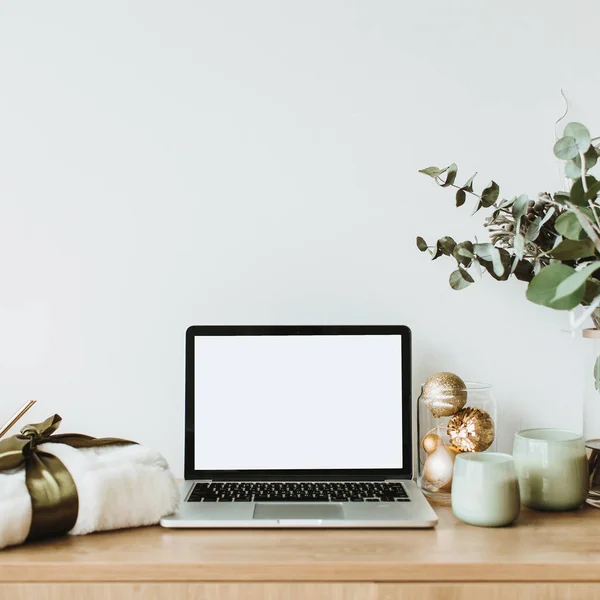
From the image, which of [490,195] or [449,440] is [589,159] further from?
[449,440]

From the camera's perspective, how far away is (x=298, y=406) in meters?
1.09

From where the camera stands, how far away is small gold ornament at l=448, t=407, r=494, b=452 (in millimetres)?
1040

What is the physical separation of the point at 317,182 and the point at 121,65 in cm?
41

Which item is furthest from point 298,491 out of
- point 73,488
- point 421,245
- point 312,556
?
point 421,245

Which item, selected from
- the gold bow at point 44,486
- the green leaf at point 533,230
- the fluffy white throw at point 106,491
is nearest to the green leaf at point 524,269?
the green leaf at point 533,230

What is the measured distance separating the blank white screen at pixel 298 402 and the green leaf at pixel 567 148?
390 mm

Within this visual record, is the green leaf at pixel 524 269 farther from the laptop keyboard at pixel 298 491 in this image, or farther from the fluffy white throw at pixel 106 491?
the fluffy white throw at pixel 106 491

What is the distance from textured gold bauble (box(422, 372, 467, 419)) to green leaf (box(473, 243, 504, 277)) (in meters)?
0.19

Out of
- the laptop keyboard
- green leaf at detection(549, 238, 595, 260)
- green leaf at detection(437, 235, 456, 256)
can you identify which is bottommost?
the laptop keyboard

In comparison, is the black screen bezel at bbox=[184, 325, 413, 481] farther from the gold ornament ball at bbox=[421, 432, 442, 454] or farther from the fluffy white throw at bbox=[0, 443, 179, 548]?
the fluffy white throw at bbox=[0, 443, 179, 548]

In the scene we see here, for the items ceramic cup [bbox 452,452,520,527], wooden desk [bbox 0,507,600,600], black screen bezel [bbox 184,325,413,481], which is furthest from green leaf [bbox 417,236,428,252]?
wooden desk [bbox 0,507,600,600]

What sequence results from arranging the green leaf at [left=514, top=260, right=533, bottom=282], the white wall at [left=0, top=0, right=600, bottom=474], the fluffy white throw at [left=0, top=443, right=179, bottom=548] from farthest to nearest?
the white wall at [left=0, top=0, right=600, bottom=474]
the green leaf at [left=514, top=260, right=533, bottom=282]
the fluffy white throw at [left=0, top=443, right=179, bottom=548]

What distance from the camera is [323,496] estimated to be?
981mm

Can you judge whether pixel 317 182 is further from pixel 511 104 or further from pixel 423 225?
pixel 511 104
